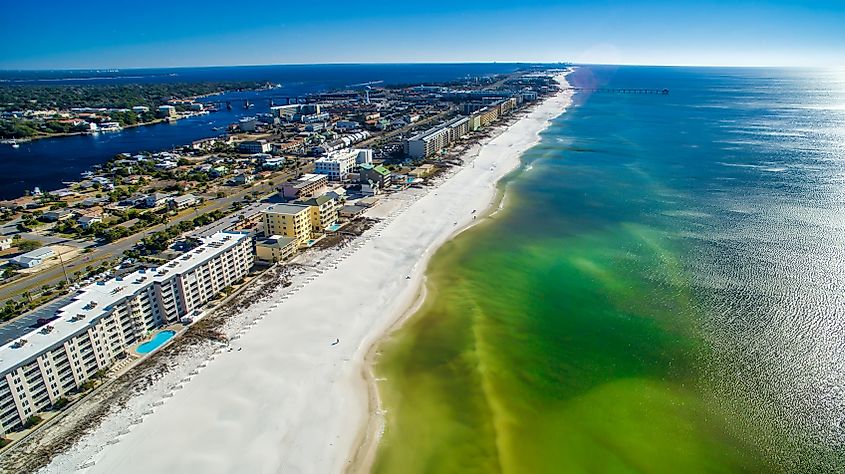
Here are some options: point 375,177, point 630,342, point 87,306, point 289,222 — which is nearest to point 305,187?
point 375,177

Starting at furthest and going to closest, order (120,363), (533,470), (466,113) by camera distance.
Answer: (466,113), (120,363), (533,470)

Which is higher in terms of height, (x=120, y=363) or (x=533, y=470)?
(x=120, y=363)

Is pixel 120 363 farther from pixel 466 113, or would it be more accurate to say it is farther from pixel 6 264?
pixel 466 113

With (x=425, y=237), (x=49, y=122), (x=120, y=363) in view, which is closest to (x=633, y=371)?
(x=425, y=237)

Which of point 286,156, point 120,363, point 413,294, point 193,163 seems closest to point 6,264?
point 120,363

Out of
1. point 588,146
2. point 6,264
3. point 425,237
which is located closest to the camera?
point 6,264

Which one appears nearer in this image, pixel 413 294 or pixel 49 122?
pixel 413 294

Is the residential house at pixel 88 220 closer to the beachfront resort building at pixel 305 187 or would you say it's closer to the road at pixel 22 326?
the beachfront resort building at pixel 305 187

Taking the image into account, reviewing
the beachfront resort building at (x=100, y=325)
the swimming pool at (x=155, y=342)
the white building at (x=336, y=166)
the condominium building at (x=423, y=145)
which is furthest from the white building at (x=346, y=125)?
the swimming pool at (x=155, y=342)
